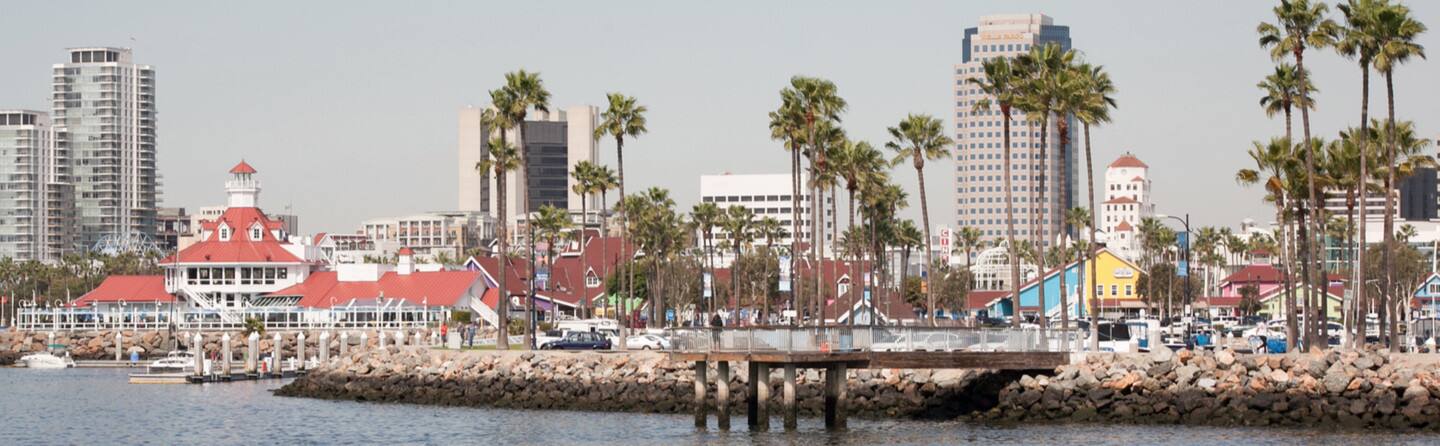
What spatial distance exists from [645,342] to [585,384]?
1719 cm

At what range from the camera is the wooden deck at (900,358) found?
178ft

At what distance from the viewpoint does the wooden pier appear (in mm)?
54666

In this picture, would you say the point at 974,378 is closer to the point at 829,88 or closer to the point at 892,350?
the point at 892,350

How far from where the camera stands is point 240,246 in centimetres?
12656

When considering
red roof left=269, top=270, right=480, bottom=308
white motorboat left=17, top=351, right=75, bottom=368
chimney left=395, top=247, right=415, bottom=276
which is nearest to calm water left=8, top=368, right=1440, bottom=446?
white motorboat left=17, top=351, right=75, bottom=368

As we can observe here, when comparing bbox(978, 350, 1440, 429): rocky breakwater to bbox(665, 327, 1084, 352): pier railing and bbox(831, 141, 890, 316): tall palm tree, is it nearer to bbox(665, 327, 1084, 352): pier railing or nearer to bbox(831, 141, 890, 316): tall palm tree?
bbox(665, 327, 1084, 352): pier railing

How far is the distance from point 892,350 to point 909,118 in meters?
30.9

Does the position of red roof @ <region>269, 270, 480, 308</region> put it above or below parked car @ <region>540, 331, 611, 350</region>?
above

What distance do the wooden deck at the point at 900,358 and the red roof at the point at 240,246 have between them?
246ft

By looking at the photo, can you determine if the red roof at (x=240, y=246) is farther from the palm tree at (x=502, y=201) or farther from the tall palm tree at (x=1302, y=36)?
the tall palm tree at (x=1302, y=36)

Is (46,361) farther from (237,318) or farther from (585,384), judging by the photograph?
(585,384)

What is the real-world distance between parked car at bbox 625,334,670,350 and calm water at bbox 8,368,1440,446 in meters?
14.9

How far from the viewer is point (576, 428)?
59.2 m

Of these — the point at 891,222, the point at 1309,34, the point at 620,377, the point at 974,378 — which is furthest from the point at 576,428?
the point at 891,222
